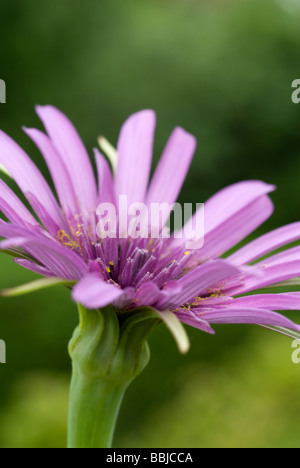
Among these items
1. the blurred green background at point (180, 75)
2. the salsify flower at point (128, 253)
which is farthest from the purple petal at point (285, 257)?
the blurred green background at point (180, 75)

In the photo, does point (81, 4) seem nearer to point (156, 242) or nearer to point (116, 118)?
point (116, 118)

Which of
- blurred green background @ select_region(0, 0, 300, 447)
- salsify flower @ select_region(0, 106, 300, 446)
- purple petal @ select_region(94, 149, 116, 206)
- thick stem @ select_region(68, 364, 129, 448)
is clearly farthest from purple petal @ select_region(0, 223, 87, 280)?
blurred green background @ select_region(0, 0, 300, 447)

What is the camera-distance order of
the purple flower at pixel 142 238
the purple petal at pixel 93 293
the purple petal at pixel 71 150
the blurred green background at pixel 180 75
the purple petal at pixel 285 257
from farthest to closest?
the blurred green background at pixel 180 75 < the purple petal at pixel 71 150 < the purple petal at pixel 285 257 < the purple flower at pixel 142 238 < the purple petal at pixel 93 293

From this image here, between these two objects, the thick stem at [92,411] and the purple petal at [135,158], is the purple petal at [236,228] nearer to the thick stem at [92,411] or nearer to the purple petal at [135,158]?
the purple petal at [135,158]

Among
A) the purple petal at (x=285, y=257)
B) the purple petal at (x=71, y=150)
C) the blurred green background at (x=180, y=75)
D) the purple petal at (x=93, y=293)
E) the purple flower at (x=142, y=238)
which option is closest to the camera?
the purple petal at (x=93, y=293)

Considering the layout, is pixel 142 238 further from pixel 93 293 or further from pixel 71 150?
pixel 93 293

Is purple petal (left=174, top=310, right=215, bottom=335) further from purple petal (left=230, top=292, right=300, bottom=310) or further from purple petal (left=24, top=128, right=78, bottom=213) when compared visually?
purple petal (left=24, top=128, right=78, bottom=213)

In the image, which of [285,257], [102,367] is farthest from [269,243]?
[102,367]
